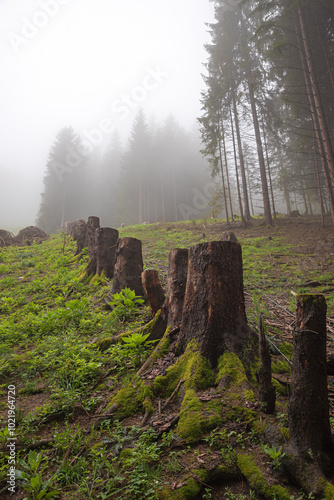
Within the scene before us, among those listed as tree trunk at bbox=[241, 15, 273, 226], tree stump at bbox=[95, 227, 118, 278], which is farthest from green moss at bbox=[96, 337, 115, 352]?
tree trunk at bbox=[241, 15, 273, 226]

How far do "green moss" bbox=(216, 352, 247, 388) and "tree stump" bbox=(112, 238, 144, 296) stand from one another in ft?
11.2

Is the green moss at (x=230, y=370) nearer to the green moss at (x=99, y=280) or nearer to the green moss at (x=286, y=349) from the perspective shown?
the green moss at (x=286, y=349)

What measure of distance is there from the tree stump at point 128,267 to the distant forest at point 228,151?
9.57m

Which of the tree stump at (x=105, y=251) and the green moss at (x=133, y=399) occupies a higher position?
the tree stump at (x=105, y=251)

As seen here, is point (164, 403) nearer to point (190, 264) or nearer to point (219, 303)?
point (219, 303)

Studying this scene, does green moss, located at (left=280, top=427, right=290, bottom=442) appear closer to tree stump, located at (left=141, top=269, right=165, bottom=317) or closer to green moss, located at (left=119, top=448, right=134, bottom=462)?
green moss, located at (left=119, top=448, right=134, bottom=462)

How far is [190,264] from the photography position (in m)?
3.33

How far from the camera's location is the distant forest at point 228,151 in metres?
15.0

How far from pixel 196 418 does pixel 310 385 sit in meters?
1.02

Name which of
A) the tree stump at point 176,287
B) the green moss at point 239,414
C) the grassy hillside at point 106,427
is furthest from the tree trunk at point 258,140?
the green moss at point 239,414

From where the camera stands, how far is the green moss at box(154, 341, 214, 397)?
8.67 ft

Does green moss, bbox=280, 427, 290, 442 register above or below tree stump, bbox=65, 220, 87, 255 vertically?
below

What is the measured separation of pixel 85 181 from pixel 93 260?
39377 mm

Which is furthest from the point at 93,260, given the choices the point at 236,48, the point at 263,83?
the point at 236,48
